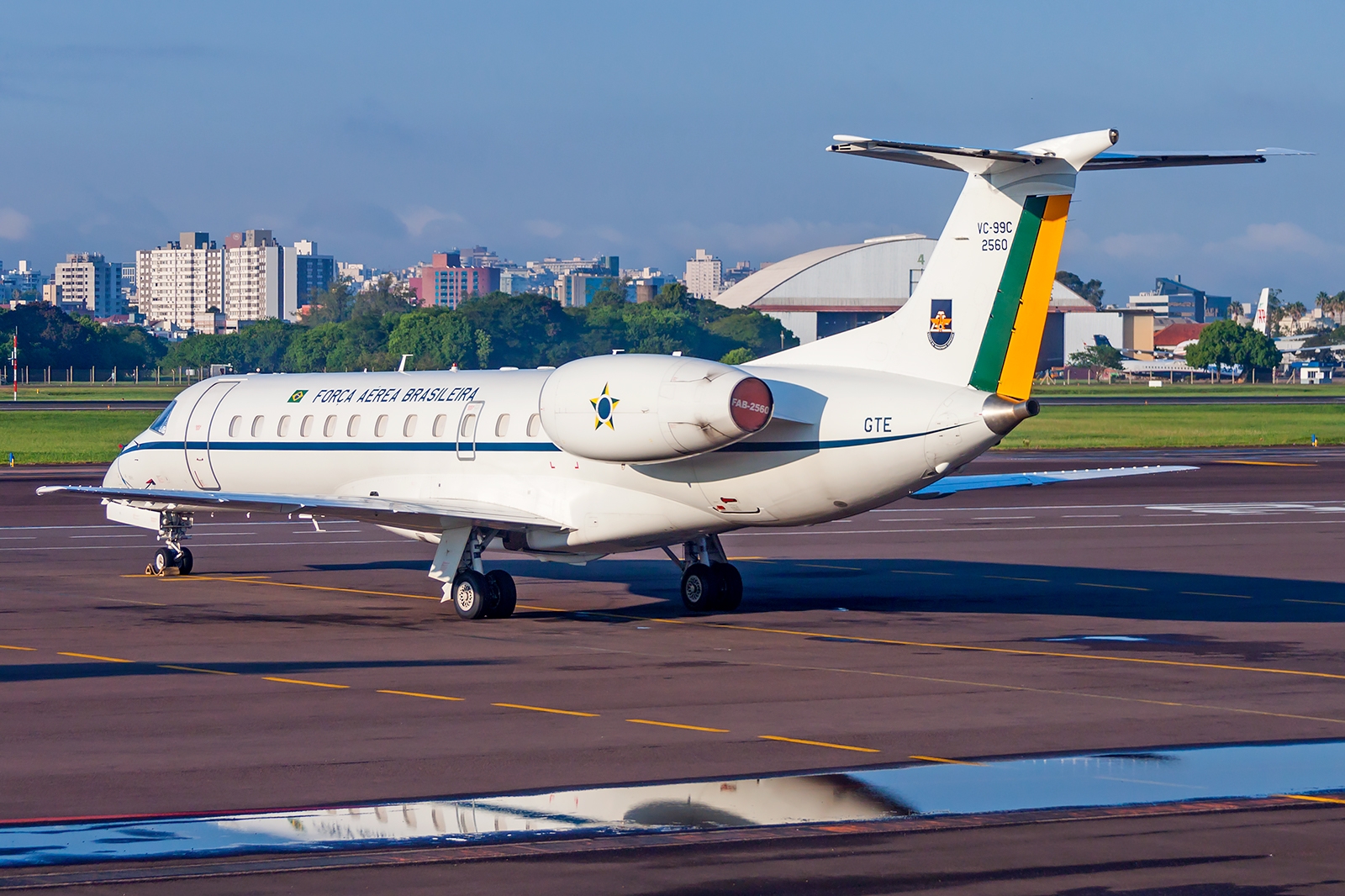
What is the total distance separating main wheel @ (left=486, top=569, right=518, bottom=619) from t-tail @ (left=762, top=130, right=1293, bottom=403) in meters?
6.47

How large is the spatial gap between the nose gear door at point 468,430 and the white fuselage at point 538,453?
0.02 m

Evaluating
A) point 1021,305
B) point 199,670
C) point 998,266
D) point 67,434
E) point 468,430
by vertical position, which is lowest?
point 199,670

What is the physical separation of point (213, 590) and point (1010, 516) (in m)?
20.2

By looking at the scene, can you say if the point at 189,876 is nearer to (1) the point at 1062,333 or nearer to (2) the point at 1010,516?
(2) the point at 1010,516

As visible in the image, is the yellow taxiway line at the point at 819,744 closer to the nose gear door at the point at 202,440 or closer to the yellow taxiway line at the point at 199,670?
the yellow taxiway line at the point at 199,670

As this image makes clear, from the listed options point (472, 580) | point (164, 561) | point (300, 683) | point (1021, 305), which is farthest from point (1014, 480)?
point (164, 561)

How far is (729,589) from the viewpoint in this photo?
24062 mm

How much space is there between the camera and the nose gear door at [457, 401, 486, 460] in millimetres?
24688

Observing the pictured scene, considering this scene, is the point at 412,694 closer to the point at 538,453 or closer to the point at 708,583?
the point at 538,453

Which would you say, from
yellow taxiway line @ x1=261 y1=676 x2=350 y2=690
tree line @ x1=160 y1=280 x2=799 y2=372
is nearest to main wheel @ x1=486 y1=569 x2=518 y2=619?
yellow taxiway line @ x1=261 y1=676 x2=350 y2=690

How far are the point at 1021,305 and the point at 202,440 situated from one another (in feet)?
50.2

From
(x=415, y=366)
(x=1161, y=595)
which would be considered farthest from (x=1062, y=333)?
(x=1161, y=595)

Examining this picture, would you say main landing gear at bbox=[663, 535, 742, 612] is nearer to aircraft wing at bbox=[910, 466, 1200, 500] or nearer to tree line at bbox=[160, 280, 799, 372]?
aircraft wing at bbox=[910, 466, 1200, 500]

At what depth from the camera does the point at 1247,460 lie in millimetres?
56469
